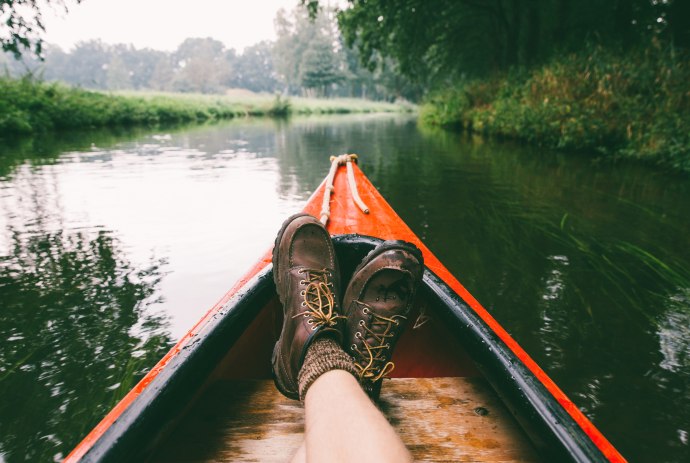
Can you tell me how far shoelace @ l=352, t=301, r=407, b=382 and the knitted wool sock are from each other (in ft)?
0.28

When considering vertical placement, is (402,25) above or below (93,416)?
above

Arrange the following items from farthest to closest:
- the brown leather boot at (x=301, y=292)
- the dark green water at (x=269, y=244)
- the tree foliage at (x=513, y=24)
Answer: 1. the tree foliage at (x=513, y=24)
2. the dark green water at (x=269, y=244)
3. the brown leather boot at (x=301, y=292)

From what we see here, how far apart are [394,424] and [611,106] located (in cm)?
803

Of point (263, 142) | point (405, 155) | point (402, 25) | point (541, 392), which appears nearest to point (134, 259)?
point (541, 392)

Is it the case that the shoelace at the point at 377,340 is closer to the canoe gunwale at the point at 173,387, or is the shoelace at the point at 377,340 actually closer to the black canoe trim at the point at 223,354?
the black canoe trim at the point at 223,354

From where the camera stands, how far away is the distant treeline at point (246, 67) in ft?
195

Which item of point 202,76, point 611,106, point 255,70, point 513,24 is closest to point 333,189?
point 611,106

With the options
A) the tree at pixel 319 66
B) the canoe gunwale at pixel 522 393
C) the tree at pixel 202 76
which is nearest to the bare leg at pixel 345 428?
the canoe gunwale at pixel 522 393

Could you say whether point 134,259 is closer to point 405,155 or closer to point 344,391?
point 344,391

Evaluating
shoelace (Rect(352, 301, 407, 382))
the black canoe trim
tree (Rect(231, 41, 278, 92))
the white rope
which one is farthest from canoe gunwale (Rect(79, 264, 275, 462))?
tree (Rect(231, 41, 278, 92))

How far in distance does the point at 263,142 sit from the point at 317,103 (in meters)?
30.2

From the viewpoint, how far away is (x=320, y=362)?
1.13 meters

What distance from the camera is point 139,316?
240 cm

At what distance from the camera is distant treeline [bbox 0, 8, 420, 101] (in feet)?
195
